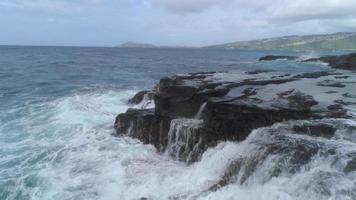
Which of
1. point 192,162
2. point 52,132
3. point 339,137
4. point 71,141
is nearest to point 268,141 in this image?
point 339,137

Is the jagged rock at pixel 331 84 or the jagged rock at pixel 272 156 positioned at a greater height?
the jagged rock at pixel 331 84

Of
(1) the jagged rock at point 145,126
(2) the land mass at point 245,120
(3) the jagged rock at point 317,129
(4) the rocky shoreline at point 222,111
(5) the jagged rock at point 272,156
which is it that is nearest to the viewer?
(5) the jagged rock at point 272,156

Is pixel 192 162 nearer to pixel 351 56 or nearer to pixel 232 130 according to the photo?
pixel 232 130

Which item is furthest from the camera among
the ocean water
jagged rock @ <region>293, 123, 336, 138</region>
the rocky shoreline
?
the rocky shoreline

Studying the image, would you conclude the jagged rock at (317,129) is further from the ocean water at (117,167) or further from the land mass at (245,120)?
the ocean water at (117,167)

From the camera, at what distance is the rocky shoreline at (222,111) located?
52.3 feet

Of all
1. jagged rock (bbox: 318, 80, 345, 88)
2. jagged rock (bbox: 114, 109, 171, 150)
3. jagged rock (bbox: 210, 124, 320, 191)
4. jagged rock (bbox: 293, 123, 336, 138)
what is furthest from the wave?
jagged rock (bbox: 318, 80, 345, 88)

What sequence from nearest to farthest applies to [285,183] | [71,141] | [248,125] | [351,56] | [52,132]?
[285,183] < [248,125] < [71,141] < [52,132] < [351,56]

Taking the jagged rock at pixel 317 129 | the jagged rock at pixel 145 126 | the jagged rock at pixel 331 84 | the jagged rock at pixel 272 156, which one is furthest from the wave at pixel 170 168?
the jagged rock at pixel 331 84

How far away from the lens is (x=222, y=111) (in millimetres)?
16609

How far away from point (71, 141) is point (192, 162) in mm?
8463

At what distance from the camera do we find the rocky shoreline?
52.3 ft

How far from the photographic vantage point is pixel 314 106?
677 inches

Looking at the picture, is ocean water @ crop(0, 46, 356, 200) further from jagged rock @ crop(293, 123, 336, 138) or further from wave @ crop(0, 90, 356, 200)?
jagged rock @ crop(293, 123, 336, 138)
